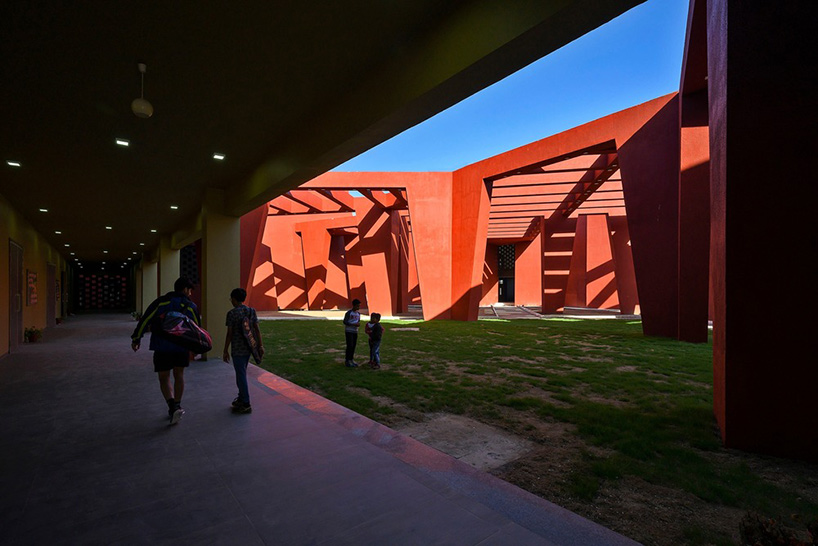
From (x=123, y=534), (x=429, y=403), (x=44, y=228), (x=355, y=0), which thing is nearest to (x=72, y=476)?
(x=123, y=534)

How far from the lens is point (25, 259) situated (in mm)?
12078

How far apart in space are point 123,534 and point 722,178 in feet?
19.3

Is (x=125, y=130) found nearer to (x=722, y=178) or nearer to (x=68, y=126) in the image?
(x=68, y=126)

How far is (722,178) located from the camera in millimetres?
4070

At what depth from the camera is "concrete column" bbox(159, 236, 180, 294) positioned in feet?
54.4

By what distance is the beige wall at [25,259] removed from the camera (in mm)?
9047

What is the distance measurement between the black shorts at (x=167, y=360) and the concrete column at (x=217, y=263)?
455 centimetres

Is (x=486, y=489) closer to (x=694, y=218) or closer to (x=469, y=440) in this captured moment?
(x=469, y=440)

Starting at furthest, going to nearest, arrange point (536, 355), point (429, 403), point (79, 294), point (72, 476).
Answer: point (79, 294) < point (536, 355) < point (429, 403) < point (72, 476)

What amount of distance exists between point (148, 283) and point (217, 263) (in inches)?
674

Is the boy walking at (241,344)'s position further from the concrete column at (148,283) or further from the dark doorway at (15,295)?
the concrete column at (148,283)

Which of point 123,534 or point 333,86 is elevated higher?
point 333,86

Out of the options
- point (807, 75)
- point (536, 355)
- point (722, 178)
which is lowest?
point (536, 355)

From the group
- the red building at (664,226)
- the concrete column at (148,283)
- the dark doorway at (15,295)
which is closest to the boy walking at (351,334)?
the red building at (664,226)
